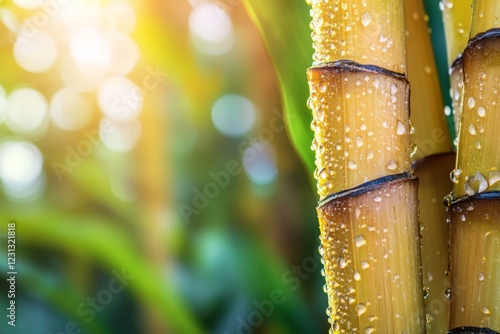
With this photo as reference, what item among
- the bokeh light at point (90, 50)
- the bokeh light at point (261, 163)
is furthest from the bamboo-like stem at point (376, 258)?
the bokeh light at point (90, 50)

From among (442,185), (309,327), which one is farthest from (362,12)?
(309,327)

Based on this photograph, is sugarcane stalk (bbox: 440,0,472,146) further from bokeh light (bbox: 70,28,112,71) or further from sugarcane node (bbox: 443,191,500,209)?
bokeh light (bbox: 70,28,112,71)

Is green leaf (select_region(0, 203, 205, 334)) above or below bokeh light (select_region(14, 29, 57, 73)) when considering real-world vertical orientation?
below

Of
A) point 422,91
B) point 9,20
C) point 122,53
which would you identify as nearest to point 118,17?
point 122,53

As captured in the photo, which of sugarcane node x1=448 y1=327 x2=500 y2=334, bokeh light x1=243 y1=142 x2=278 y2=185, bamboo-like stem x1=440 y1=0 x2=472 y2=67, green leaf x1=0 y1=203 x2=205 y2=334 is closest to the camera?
sugarcane node x1=448 y1=327 x2=500 y2=334

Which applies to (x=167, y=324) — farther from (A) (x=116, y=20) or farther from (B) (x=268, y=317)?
(A) (x=116, y=20)

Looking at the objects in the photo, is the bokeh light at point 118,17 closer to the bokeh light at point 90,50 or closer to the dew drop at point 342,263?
the bokeh light at point 90,50

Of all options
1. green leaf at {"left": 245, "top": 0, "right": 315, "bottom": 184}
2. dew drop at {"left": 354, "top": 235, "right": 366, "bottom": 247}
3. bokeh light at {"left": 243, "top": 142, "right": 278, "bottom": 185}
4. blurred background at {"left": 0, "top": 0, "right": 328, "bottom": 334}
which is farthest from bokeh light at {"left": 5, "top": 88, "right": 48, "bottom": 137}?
dew drop at {"left": 354, "top": 235, "right": 366, "bottom": 247}
